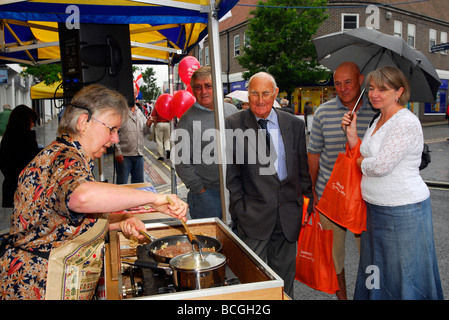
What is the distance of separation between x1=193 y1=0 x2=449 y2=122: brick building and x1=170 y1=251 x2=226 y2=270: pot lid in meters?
25.1

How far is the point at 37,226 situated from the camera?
1.56 metres

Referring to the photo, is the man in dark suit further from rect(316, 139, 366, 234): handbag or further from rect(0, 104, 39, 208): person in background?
rect(0, 104, 39, 208): person in background

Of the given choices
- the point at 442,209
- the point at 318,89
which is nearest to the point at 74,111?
the point at 442,209

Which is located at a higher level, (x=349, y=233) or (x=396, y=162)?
(x=396, y=162)

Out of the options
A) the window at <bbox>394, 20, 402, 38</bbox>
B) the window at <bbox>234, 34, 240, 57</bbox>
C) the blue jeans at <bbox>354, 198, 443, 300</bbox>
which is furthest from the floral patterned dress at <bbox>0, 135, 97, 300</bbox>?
the window at <bbox>234, 34, 240, 57</bbox>

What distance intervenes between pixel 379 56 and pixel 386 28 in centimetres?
2543

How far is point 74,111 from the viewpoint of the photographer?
1.72 meters

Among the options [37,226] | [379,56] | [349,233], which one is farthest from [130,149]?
[37,226]

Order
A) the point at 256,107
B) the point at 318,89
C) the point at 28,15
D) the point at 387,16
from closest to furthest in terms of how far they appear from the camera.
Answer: the point at 256,107 < the point at 28,15 < the point at 387,16 < the point at 318,89

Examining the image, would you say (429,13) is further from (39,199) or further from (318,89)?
(39,199)

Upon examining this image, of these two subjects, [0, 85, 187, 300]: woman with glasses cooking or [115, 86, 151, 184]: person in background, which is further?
[115, 86, 151, 184]: person in background

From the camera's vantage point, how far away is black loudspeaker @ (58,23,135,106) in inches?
147

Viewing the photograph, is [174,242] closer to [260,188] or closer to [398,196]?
[260,188]
